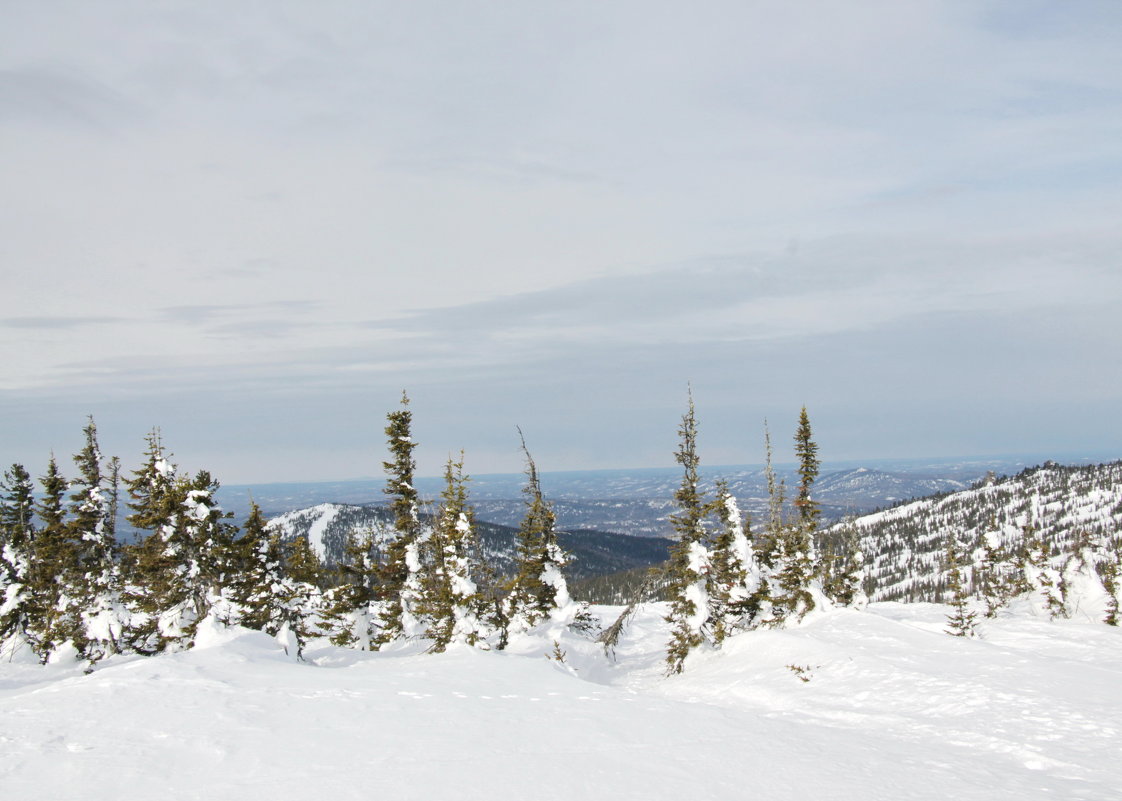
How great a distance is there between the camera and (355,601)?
36062mm

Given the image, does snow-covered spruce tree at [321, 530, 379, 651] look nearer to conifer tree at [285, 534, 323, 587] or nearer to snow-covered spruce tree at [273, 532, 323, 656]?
snow-covered spruce tree at [273, 532, 323, 656]

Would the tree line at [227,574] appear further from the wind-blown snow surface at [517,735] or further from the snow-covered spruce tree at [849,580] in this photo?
the snow-covered spruce tree at [849,580]

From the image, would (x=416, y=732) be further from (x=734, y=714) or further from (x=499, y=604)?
(x=499, y=604)

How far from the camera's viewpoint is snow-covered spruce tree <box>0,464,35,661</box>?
3706cm

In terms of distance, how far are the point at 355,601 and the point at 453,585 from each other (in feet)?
31.7

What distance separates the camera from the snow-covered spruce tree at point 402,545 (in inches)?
1331

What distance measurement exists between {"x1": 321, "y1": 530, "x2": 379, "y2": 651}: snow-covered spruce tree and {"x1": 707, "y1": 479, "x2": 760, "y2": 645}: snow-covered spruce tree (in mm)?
17105

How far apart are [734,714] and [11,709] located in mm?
11456

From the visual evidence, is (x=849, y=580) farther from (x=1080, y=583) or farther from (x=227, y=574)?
(x=227, y=574)

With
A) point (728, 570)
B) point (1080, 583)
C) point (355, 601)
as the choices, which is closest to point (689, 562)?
point (728, 570)

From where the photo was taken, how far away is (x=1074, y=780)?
9531mm

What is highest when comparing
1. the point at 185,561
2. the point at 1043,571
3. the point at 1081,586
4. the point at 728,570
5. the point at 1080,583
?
the point at 185,561

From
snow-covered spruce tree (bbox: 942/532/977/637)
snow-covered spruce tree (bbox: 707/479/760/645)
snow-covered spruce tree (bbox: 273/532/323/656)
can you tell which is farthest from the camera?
snow-covered spruce tree (bbox: 942/532/977/637)

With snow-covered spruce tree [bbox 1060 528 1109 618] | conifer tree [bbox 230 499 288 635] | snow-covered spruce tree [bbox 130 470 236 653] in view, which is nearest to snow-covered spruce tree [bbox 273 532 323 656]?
conifer tree [bbox 230 499 288 635]
